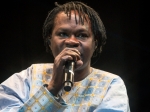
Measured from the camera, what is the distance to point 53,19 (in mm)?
1537

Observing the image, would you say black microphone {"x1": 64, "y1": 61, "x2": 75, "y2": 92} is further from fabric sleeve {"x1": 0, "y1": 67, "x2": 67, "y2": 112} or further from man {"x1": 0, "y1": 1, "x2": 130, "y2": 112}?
fabric sleeve {"x1": 0, "y1": 67, "x2": 67, "y2": 112}

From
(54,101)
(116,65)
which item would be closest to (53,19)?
(54,101)

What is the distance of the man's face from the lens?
134 centimetres

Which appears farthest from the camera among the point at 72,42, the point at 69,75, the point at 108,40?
the point at 108,40

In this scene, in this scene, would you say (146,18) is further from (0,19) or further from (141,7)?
(0,19)

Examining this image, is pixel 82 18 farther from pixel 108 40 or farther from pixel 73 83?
pixel 108 40

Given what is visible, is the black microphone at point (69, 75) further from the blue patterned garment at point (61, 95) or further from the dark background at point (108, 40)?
the dark background at point (108, 40)

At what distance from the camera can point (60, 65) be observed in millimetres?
1192

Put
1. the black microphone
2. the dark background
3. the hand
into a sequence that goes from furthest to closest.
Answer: the dark background, the hand, the black microphone

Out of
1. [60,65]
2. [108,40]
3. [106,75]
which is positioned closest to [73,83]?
[60,65]

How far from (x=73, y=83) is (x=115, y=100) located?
20cm

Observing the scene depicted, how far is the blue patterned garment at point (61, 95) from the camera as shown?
1.21 meters

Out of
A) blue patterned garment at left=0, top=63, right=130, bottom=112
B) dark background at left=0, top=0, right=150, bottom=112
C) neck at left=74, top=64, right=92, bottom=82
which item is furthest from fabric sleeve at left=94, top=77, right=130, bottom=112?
dark background at left=0, top=0, right=150, bottom=112

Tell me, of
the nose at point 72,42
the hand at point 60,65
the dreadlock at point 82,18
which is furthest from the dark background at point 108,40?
the hand at point 60,65
